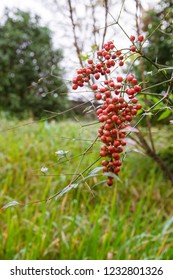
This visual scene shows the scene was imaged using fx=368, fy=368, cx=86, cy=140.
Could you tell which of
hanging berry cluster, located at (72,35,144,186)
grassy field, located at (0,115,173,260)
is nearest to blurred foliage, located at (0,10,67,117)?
grassy field, located at (0,115,173,260)

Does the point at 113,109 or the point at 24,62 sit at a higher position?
the point at 24,62

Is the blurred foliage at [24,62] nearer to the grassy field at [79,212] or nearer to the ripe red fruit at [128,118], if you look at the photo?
the grassy field at [79,212]

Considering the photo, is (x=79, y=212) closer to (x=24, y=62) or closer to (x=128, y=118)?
(x=128, y=118)

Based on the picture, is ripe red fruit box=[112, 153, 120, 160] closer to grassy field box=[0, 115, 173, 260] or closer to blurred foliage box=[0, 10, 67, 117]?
grassy field box=[0, 115, 173, 260]

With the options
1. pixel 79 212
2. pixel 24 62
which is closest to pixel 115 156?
pixel 79 212

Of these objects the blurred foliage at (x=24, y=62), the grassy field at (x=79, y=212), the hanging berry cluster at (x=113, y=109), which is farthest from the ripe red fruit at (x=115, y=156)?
the blurred foliage at (x=24, y=62)
